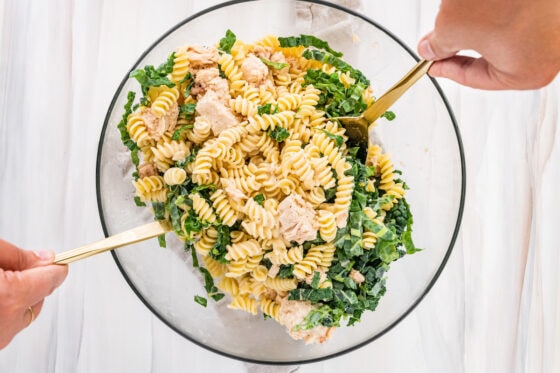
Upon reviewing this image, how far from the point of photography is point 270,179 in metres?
1.16

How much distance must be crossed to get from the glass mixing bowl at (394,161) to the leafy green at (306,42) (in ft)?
0.25

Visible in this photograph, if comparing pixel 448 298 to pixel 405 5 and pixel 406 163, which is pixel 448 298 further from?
pixel 405 5

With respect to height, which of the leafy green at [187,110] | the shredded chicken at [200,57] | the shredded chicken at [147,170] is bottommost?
the shredded chicken at [147,170]

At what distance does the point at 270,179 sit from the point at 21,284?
1.63ft

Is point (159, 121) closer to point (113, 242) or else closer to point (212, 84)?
point (212, 84)

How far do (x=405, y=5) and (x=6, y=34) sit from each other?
3.38ft

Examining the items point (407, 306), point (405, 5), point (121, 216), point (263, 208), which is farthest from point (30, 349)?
point (405, 5)

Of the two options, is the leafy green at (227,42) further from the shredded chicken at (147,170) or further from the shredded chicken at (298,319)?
the shredded chicken at (298,319)

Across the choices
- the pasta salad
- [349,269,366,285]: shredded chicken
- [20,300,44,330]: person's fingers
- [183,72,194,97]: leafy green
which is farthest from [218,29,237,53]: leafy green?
[20,300,44,330]: person's fingers

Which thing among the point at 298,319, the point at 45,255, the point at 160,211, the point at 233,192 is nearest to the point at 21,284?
the point at 45,255

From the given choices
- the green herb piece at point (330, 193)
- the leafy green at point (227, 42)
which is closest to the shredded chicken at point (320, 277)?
the green herb piece at point (330, 193)

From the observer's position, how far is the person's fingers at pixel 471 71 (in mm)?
1102

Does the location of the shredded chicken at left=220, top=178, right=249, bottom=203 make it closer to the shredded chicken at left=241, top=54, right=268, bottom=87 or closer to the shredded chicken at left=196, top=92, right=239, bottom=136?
the shredded chicken at left=196, top=92, right=239, bottom=136

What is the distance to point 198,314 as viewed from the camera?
1364 millimetres
